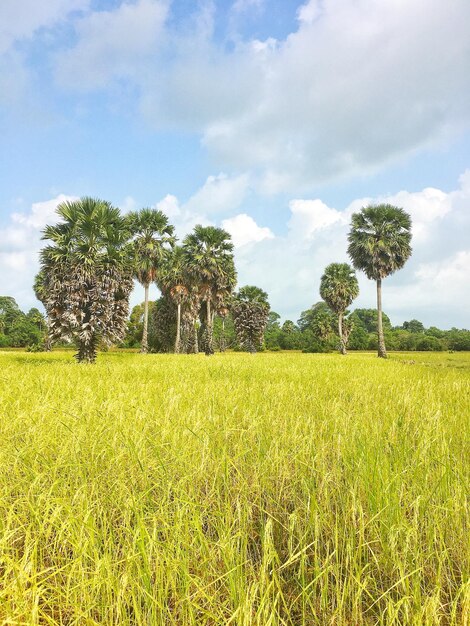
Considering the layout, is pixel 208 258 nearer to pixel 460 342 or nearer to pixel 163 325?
Answer: pixel 163 325

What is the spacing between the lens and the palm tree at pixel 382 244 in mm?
35531

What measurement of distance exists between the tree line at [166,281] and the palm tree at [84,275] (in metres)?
0.06

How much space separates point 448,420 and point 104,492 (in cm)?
443

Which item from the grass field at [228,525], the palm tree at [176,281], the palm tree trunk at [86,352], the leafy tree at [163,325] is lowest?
the grass field at [228,525]

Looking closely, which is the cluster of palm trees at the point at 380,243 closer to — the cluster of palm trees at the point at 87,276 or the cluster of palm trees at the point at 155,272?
the cluster of palm trees at the point at 155,272

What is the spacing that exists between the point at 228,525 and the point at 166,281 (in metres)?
43.3

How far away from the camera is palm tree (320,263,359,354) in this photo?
5256cm

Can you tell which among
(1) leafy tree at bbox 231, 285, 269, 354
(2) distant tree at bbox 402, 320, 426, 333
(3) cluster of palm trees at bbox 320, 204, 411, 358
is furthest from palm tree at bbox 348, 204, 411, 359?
(2) distant tree at bbox 402, 320, 426, 333

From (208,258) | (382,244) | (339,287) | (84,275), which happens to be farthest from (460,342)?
(84,275)

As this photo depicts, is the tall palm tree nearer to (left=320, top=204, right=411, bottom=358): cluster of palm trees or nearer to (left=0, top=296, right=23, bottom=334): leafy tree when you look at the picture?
(left=320, top=204, right=411, bottom=358): cluster of palm trees

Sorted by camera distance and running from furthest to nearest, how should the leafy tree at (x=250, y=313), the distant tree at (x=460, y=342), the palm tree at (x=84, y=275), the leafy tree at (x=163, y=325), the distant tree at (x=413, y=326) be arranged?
the distant tree at (x=413, y=326)
the leafy tree at (x=250, y=313)
the leafy tree at (x=163, y=325)
the distant tree at (x=460, y=342)
the palm tree at (x=84, y=275)

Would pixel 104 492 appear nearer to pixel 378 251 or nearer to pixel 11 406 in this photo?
pixel 11 406

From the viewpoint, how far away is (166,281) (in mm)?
44188

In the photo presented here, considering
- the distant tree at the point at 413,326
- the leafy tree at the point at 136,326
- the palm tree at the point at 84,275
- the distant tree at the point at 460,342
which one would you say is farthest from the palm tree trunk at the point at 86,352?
the distant tree at the point at 413,326
